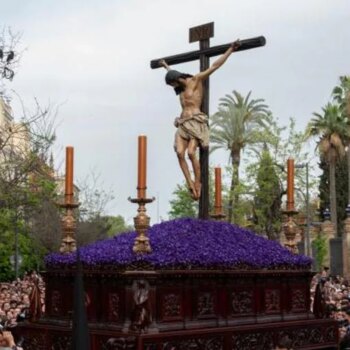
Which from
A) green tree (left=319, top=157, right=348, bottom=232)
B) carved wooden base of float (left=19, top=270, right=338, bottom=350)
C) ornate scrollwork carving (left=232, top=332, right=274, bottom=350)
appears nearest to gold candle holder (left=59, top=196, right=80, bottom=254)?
carved wooden base of float (left=19, top=270, right=338, bottom=350)

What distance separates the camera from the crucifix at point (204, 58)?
12383mm

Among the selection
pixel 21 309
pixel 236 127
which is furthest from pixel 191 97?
pixel 236 127

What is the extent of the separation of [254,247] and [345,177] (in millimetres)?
57903

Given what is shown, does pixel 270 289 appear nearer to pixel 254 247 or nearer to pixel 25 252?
pixel 254 247

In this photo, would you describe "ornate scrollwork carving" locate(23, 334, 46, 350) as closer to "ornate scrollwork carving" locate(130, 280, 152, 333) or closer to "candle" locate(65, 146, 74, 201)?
"ornate scrollwork carving" locate(130, 280, 152, 333)

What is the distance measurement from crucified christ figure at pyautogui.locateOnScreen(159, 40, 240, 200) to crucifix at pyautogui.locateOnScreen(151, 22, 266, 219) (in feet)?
0.19

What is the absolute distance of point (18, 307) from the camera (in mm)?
17719

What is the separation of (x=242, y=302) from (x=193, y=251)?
1234 millimetres

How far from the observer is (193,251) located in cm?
1065

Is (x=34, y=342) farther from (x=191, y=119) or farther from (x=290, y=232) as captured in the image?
(x=290, y=232)

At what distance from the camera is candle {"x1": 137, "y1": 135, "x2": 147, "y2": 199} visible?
9797 mm

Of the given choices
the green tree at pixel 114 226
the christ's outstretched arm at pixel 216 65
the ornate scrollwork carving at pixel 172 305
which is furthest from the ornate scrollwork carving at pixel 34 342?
the green tree at pixel 114 226

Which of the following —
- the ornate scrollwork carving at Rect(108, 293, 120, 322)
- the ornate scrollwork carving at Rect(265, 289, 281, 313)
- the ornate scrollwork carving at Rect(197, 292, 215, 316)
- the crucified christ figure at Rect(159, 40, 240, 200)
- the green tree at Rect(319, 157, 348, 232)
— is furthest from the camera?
the green tree at Rect(319, 157, 348, 232)

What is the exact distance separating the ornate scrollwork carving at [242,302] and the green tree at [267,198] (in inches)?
1168
